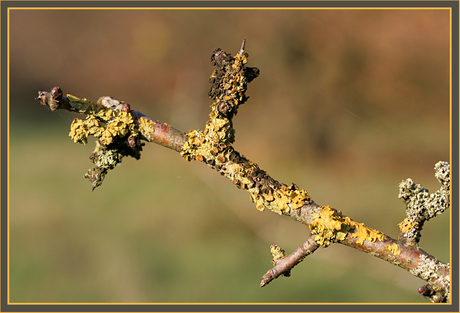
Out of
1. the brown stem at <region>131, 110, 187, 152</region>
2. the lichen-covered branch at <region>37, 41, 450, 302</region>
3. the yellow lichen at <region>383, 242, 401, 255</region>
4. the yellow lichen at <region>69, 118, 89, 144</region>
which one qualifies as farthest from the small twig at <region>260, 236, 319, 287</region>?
the yellow lichen at <region>69, 118, 89, 144</region>

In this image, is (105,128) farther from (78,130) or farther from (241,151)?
(241,151)

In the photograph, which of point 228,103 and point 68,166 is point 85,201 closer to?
point 68,166

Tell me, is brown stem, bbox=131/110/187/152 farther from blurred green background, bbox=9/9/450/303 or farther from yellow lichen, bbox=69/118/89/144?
blurred green background, bbox=9/9/450/303

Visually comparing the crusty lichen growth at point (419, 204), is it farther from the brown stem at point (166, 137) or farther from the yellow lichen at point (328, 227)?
the brown stem at point (166, 137)

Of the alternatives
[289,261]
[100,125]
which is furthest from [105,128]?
[289,261]

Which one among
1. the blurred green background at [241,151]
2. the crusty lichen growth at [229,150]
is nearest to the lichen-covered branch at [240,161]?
the crusty lichen growth at [229,150]

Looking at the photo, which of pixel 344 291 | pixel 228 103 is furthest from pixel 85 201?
pixel 228 103
